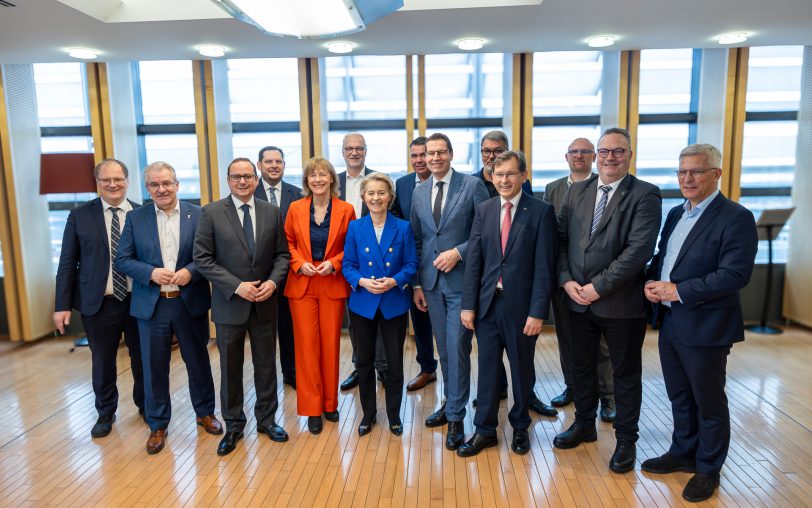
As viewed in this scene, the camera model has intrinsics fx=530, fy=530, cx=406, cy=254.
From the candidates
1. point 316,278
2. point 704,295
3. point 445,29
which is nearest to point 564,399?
point 704,295

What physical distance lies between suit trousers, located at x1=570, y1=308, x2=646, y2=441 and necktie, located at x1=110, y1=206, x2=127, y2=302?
3032 millimetres

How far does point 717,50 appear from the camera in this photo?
19.7 feet

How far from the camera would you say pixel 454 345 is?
3.53 m

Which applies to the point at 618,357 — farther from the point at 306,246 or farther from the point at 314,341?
the point at 306,246

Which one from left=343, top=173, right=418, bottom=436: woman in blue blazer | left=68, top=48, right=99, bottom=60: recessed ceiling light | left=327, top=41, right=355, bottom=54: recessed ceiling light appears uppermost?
left=327, top=41, right=355, bottom=54: recessed ceiling light

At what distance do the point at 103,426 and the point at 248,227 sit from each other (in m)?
1.81

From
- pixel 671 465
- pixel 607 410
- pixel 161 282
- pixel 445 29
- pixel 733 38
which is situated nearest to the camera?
pixel 671 465

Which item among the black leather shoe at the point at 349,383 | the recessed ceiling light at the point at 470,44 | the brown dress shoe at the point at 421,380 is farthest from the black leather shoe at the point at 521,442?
the recessed ceiling light at the point at 470,44

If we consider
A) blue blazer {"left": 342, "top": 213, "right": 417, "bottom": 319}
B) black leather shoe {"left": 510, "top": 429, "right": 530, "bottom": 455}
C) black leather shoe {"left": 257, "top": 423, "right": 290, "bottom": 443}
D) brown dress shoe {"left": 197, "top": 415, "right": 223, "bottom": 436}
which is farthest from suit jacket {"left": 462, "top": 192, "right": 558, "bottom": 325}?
brown dress shoe {"left": 197, "top": 415, "right": 223, "bottom": 436}

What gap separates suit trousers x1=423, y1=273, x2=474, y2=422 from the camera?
11.5ft

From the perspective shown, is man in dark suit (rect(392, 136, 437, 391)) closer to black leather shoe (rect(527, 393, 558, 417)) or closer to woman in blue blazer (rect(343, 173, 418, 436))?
woman in blue blazer (rect(343, 173, 418, 436))

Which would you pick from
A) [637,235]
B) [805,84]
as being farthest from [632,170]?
[637,235]

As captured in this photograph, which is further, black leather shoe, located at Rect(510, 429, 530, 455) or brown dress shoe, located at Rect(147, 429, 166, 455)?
brown dress shoe, located at Rect(147, 429, 166, 455)

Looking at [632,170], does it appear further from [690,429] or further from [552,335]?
[690,429]
